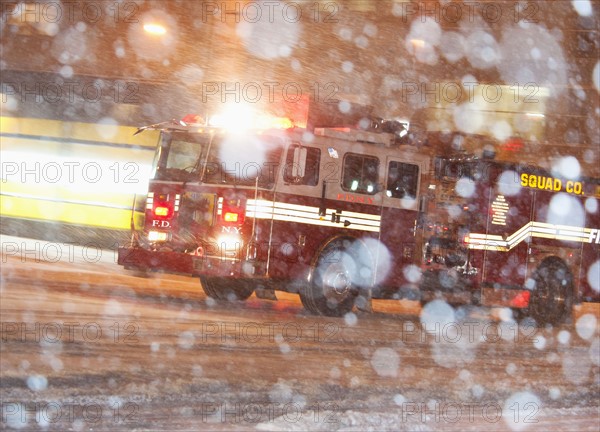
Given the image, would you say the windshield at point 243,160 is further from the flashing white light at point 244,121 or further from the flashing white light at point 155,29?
the flashing white light at point 155,29

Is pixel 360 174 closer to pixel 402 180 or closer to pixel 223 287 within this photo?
pixel 402 180

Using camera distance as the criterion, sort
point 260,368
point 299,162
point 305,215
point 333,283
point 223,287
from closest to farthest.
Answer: point 260,368
point 299,162
point 305,215
point 333,283
point 223,287

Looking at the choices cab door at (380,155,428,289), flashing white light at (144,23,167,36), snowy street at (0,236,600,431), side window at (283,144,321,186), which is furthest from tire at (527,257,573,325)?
flashing white light at (144,23,167,36)

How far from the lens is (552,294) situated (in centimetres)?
1498

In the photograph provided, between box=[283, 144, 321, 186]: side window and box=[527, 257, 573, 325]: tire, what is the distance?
4.67m

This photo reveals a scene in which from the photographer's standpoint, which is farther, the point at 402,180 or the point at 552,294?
the point at 552,294

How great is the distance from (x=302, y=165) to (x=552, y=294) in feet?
18.0

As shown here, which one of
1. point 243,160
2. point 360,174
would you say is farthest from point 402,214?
point 243,160

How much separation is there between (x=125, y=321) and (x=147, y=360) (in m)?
2.42

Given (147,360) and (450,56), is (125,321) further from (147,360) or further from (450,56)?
(450,56)

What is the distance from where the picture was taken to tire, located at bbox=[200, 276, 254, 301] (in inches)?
538

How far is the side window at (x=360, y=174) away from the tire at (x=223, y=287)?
7.05ft

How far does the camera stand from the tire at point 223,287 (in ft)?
44.8

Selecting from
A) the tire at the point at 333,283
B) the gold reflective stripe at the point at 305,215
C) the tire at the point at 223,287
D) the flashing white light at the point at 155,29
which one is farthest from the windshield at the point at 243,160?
the flashing white light at the point at 155,29
